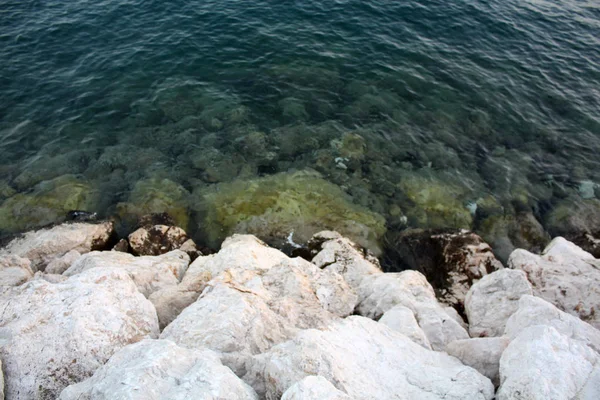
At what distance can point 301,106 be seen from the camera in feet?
77.0

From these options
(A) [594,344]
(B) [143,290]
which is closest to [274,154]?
(B) [143,290]

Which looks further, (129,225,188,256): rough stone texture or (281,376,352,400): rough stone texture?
(129,225,188,256): rough stone texture

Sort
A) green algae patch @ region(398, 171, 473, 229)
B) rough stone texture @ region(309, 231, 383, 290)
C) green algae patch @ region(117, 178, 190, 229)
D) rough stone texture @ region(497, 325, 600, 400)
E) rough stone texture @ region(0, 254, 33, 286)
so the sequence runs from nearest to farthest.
→ rough stone texture @ region(497, 325, 600, 400) < rough stone texture @ region(0, 254, 33, 286) < rough stone texture @ region(309, 231, 383, 290) < green algae patch @ region(117, 178, 190, 229) < green algae patch @ region(398, 171, 473, 229)

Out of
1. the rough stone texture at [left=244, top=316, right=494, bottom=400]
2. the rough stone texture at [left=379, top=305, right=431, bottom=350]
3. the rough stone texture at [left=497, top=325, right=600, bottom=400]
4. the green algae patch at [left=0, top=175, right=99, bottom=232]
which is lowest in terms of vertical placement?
the green algae patch at [left=0, top=175, right=99, bottom=232]

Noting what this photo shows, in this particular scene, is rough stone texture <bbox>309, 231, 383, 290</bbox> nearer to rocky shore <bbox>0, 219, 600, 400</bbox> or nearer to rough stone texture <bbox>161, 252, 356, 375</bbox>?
rocky shore <bbox>0, 219, 600, 400</bbox>

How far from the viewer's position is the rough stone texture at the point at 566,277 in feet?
39.9

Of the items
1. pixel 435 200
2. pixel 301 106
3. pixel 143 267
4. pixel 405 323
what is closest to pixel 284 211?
pixel 143 267

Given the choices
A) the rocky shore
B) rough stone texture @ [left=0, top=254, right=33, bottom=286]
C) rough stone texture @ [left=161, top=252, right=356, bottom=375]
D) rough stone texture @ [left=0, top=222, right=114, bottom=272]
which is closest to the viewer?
the rocky shore

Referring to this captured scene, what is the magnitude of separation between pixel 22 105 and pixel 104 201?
9446mm

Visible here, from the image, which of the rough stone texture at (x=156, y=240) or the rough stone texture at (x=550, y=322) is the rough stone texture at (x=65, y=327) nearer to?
the rough stone texture at (x=156, y=240)

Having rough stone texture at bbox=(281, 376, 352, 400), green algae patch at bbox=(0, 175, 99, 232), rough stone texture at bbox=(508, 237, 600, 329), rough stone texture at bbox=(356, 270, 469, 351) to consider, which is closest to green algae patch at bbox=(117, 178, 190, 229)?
green algae patch at bbox=(0, 175, 99, 232)

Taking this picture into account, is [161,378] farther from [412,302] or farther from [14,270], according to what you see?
[14,270]

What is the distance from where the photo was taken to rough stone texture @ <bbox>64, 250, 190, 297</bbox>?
12.5 meters

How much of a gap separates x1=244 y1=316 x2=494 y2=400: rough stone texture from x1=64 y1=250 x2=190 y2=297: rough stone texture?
18.3 ft
